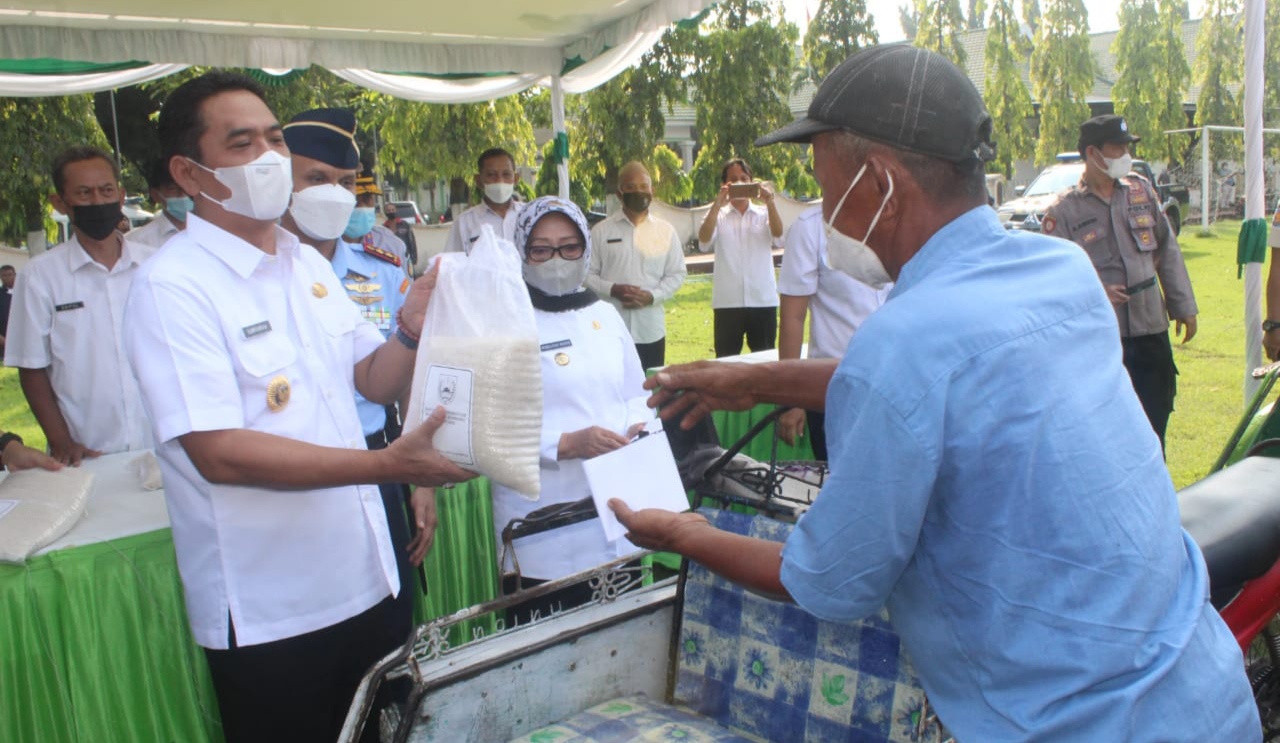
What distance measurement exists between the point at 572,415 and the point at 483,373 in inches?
45.4

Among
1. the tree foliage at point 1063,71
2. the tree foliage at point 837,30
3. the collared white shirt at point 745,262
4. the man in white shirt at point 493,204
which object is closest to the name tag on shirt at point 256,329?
the man in white shirt at point 493,204

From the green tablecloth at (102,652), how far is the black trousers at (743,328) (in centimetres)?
490

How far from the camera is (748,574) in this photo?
1.49 meters

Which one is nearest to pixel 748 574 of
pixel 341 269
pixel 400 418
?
pixel 400 418

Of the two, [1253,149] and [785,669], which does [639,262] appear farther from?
[785,669]

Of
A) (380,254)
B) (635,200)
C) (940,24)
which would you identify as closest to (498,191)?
(635,200)

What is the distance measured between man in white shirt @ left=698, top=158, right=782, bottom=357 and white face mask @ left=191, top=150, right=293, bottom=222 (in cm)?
527

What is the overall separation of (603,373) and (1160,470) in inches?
73.6

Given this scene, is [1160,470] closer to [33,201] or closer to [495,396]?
[495,396]

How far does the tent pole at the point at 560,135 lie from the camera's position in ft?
25.2

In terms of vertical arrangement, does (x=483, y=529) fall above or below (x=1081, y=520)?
below

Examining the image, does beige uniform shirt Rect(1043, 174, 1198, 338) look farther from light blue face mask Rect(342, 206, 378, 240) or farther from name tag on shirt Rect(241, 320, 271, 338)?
name tag on shirt Rect(241, 320, 271, 338)

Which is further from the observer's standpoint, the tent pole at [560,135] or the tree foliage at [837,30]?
the tree foliage at [837,30]

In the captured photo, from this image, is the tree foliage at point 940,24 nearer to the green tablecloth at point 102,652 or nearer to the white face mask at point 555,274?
the white face mask at point 555,274
